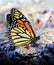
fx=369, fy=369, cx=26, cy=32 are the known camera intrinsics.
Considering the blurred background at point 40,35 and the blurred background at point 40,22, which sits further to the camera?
the blurred background at point 40,22

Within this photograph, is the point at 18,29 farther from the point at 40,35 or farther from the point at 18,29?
the point at 40,35

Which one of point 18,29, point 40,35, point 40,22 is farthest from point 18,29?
point 40,22

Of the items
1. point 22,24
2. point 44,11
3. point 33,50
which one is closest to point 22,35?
point 22,24

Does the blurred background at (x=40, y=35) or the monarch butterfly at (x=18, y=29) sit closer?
the blurred background at (x=40, y=35)

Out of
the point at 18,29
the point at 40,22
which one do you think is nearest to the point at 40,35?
the point at 18,29

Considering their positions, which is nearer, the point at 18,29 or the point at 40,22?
the point at 18,29

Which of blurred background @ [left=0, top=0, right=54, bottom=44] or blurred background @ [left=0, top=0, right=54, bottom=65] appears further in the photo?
blurred background @ [left=0, top=0, right=54, bottom=44]

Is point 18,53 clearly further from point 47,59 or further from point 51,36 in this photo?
point 51,36
